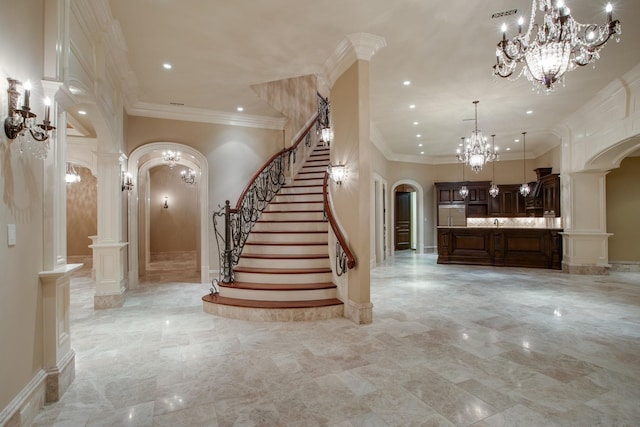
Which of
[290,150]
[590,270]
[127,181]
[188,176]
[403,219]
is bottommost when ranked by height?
[590,270]

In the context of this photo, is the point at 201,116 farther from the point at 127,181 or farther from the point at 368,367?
the point at 368,367

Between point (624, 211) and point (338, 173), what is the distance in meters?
9.35

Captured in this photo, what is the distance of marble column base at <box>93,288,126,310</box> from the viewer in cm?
524

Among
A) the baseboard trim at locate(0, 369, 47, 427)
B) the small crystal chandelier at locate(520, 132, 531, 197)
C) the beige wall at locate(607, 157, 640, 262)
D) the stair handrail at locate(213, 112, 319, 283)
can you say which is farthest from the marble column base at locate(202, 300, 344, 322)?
the beige wall at locate(607, 157, 640, 262)

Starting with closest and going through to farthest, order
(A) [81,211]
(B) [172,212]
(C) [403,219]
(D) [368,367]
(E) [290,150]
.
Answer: (D) [368,367] → (E) [290,150] → (A) [81,211] → (B) [172,212] → (C) [403,219]

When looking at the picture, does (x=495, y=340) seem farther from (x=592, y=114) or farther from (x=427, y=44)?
(x=592, y=114)

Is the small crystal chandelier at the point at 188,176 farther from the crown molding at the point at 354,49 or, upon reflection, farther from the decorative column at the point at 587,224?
the decorative column at the point at 587,224

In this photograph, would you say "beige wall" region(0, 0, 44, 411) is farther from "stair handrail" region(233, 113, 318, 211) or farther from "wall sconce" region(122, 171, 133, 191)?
"stair handrail" region(233, 113, 318, 211)

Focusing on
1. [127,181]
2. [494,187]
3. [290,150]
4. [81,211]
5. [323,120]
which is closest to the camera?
[127,181]

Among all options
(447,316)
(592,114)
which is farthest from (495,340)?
(592,114)

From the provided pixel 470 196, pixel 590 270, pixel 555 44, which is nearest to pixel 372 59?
pixel 555 44

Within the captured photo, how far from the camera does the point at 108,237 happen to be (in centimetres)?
532

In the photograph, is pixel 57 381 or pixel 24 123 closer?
pixel 24 123

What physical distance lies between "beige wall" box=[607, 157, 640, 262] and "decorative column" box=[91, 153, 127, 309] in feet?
39.9
